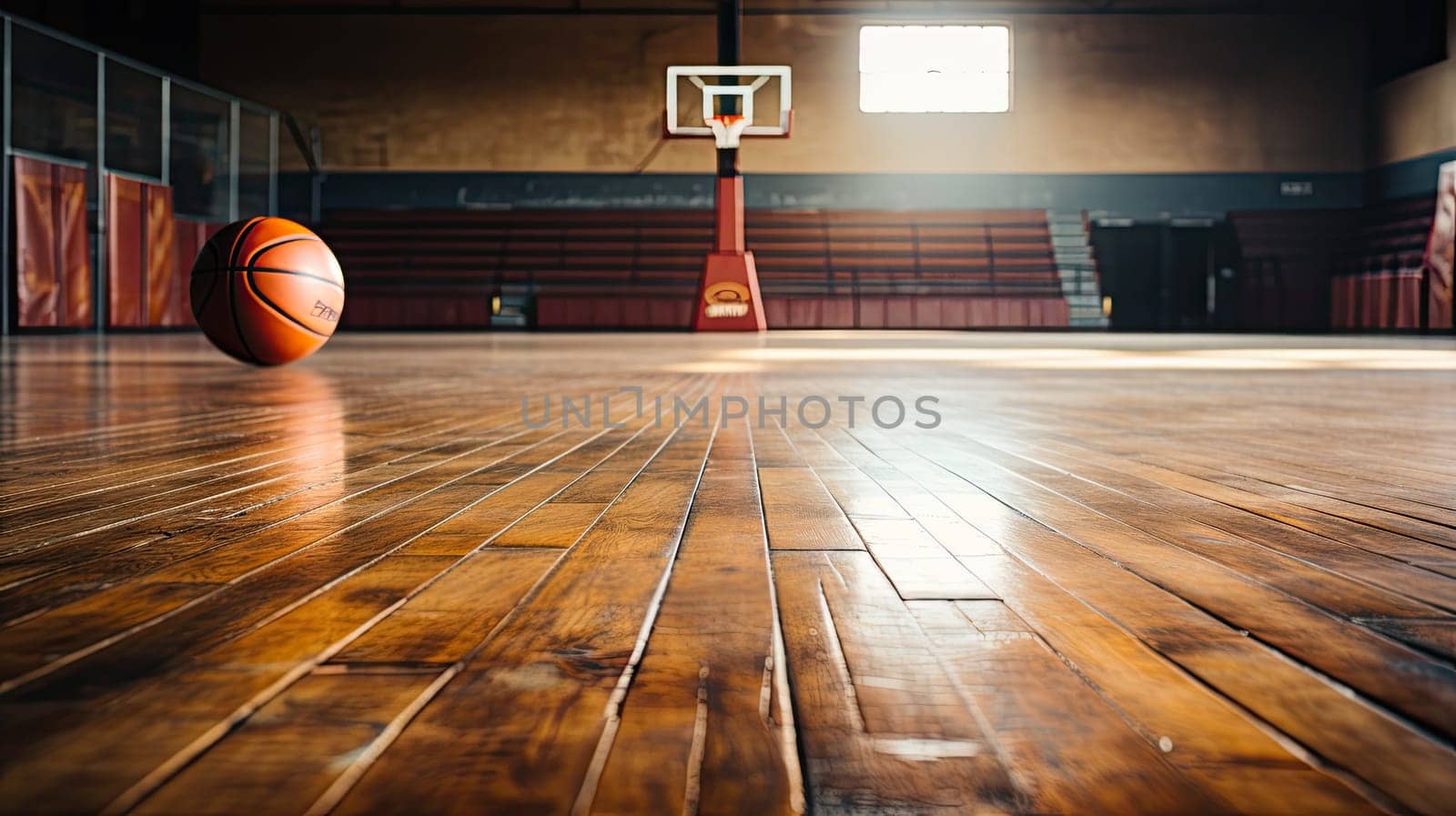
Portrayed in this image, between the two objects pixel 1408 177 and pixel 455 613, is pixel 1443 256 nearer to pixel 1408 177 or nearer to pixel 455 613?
pixel 1408 177

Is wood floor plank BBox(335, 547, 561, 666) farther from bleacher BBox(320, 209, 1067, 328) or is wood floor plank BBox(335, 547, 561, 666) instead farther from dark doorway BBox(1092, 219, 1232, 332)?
dark doorway BBox(1092, 219, 1232, 332)

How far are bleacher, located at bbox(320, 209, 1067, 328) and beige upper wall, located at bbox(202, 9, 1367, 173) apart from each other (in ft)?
2.61

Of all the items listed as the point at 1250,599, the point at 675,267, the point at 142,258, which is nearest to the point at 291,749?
the point at 1250,599

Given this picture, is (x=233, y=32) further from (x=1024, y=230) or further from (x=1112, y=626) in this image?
(x=1112, y=626)

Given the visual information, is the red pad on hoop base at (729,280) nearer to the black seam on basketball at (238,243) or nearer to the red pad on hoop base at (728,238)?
the red pad on hoop base at (728,238)

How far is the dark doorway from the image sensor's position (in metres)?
15.3

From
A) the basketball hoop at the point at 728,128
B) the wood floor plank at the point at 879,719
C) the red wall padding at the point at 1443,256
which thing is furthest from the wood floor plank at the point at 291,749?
the red wall padding at the point at 1443,256

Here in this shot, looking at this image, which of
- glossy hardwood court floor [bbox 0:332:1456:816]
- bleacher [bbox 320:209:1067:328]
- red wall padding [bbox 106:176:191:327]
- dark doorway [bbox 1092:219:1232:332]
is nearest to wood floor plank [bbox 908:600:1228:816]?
glossy hardwood court floor [bbox 0:332:1456:816]

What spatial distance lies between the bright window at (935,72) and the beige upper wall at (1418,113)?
15.5ft

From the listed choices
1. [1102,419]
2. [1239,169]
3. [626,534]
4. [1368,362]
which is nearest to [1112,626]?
[626,534]

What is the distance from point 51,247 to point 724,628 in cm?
1126

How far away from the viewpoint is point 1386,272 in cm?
1352

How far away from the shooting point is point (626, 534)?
1245 millimetres

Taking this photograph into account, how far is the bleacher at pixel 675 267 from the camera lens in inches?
554
